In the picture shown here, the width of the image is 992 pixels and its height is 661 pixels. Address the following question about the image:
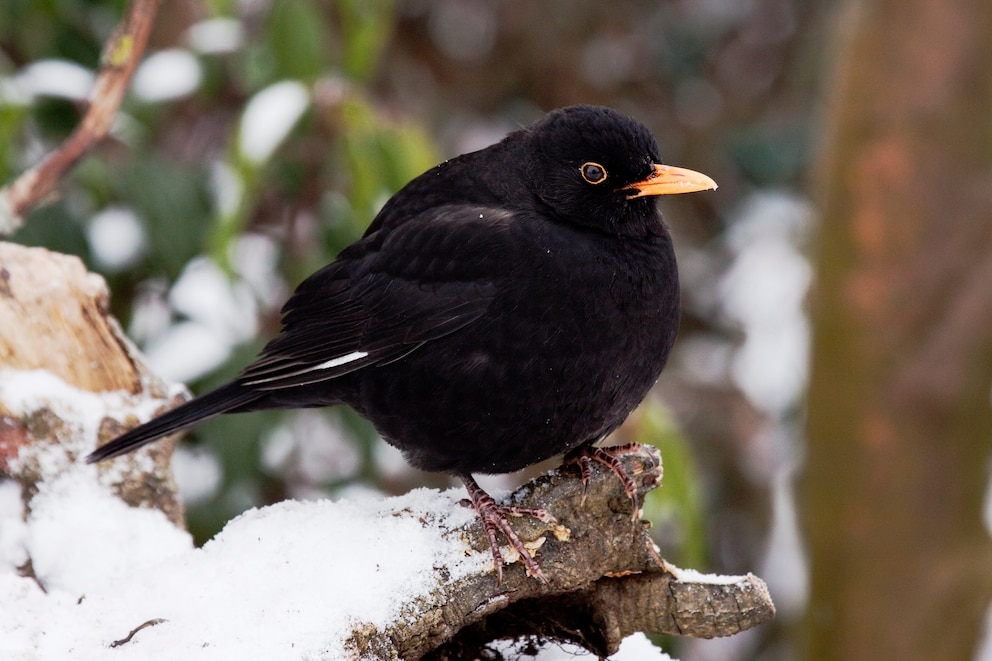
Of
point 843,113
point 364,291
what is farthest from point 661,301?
point 843,113

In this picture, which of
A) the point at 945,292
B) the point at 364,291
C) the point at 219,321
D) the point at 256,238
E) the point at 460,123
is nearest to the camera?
the point at 364,291

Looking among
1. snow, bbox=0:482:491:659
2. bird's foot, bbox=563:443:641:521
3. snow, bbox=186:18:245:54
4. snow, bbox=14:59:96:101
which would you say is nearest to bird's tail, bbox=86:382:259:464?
snow, bbox=0:482:491:659

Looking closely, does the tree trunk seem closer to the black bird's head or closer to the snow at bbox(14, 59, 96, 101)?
the black bird's head

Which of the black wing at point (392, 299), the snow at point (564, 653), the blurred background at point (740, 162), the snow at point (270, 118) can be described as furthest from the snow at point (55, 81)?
the snow at point (564, 653)

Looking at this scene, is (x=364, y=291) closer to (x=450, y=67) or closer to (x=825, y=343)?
(x=825, y=343)

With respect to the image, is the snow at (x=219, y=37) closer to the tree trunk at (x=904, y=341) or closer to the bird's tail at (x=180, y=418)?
the bird's tail at (x=180, y=418)
